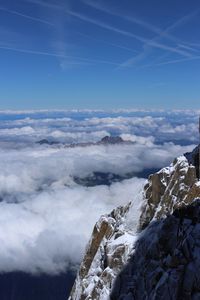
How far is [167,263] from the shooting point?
7812 cm

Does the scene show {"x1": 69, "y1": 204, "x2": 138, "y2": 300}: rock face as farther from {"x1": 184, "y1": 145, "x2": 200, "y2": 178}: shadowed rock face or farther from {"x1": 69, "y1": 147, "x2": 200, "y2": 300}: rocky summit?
{"x1": 184, "y1": 145, "x2": 200, "y2": 178}: shadowed rock face

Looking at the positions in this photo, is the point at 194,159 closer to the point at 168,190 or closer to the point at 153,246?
the point at 168,190

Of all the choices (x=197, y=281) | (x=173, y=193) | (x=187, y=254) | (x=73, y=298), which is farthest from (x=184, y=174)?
(x=73, y=298)

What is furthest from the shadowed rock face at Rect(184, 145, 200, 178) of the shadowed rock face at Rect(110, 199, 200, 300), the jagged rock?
the shadowed rock face at Rect(110, 199, 200, 300)

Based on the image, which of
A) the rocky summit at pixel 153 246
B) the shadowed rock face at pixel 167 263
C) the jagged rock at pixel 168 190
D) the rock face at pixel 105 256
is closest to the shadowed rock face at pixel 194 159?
the rocky summit at pixel 153 246

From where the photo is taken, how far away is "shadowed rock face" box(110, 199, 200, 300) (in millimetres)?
71812

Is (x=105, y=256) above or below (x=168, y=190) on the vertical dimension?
below

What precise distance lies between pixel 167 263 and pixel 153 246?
7.79 meters

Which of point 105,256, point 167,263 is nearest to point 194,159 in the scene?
point 105,256

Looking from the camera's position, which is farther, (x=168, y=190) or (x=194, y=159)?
(x=168, y=190)

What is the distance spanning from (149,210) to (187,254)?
111 feet

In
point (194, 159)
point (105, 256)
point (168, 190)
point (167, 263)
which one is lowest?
point (105, 256)

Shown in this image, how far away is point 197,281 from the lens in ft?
228

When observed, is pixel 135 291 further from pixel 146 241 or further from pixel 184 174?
pixel 184 174
